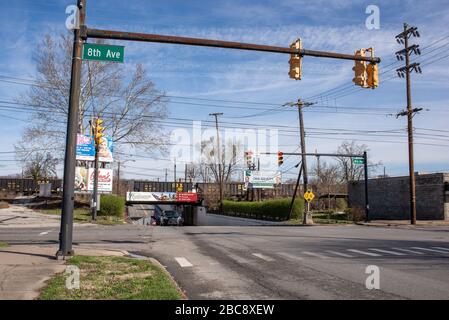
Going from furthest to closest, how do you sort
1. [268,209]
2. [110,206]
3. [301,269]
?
[268,209] → [110,206] → [301,269]

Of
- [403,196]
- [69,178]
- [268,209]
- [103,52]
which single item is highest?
[103,52]

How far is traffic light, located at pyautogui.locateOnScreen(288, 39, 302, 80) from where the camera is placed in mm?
15422

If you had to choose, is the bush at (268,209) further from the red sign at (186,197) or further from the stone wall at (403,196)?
the stone wall at (403,196)

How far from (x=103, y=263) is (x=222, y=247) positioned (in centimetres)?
652

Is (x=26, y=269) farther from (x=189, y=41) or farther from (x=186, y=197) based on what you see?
(x=186, y=197)

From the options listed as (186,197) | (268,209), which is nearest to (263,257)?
(268,209)

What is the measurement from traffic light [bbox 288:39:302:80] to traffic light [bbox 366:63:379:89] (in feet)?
8.09

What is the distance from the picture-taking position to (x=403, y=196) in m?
45.2

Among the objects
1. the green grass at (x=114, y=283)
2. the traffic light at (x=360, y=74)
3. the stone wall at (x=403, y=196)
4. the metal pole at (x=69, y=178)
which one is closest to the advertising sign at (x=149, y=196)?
the stone wall at (x=403, y=196)

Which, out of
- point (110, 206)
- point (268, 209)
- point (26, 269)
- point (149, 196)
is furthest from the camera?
point (149, 196)

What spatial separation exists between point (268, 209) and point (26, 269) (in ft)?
148

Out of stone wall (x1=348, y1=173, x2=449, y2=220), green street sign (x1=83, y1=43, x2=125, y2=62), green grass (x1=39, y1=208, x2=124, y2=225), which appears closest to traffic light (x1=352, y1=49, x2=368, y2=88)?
green street sign (x1=83, y1=43, x2=125, y2=62)
